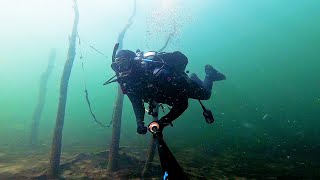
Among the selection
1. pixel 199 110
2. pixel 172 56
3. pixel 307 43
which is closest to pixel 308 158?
pixel 172 56

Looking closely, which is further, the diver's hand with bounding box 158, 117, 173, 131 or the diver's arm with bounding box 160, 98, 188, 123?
the diver's arm with bounding box 160, 98, 188, 123

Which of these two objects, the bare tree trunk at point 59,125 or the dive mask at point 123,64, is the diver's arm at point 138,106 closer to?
the dive mask at point 123,64

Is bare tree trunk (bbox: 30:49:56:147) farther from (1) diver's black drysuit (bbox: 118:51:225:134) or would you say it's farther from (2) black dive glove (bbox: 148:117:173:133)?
(2) black dive glove (bbox: 148:117:173:133)

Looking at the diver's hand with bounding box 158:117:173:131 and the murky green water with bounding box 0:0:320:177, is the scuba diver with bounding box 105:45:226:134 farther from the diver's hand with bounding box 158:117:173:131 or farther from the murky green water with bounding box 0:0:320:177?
the murky green water with bounding box 0:0:320:177

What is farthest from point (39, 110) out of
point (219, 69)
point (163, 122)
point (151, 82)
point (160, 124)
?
point (219, 69)

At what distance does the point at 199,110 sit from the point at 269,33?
36.1 m

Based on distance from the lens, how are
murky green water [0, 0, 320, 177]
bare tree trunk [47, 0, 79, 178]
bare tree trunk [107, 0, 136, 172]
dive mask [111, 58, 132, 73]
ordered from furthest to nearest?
murky green water [0, 0, 320, 177] < bare tree trunk [107, 0, 136, 172] < bare tree trunk [47, 0, 79, 178] < dive mask [111, 58, 132, 73]

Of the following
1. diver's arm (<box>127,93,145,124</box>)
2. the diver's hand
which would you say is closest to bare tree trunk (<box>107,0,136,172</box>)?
diver's arm (<box>127,93,145,124</box>)

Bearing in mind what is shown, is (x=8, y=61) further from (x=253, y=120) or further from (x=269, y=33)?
(x=253, y=120)

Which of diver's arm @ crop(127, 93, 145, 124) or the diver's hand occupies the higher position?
diver's arm @ crop(127, 93, 145, 124)

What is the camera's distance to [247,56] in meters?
64.6

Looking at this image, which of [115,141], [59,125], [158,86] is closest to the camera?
[158,86]

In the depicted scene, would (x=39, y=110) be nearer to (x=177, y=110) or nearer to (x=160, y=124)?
(x=177, y=110)

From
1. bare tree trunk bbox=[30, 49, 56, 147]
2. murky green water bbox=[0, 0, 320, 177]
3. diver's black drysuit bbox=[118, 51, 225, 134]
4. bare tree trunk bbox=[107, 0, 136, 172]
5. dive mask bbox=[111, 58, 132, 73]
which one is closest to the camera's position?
diver's black drysuit bbox=[118, 51, 225, 134]
